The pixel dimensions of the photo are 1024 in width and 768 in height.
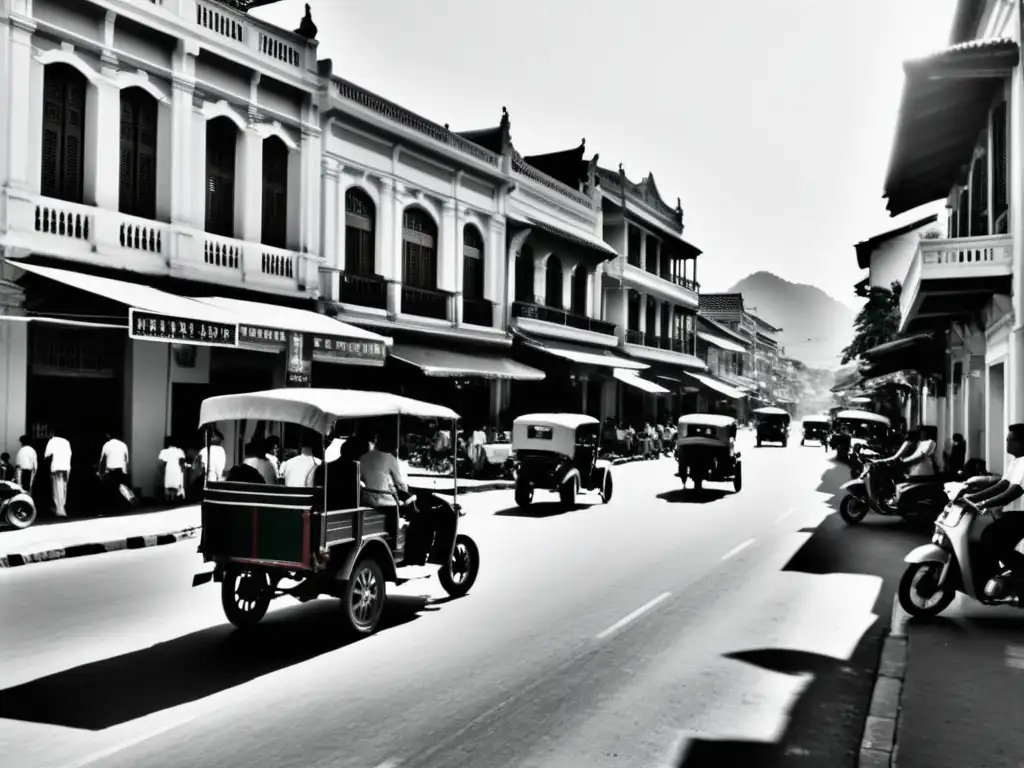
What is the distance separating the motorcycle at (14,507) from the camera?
13.1 m

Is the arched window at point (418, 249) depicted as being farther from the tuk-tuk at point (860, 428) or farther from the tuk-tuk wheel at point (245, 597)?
the tuk-tuk wheel at point (245, 597)

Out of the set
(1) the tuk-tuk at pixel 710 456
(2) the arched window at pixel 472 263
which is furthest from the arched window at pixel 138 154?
(2) the arched window at pixel 472 263

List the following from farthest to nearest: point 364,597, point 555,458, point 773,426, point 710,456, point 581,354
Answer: point 773,426
point 581,354
point 710,456
point 555,458
point 364,597

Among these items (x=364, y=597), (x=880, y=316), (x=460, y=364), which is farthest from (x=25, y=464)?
(x=880, y=316)

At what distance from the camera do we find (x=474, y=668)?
6.71 metres

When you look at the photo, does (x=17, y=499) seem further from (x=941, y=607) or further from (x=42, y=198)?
(x=941, y=607)

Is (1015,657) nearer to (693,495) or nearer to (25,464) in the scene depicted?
(25,464)

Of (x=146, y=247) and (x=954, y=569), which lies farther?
(x=146, y=247)

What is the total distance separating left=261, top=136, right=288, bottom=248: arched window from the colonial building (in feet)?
0.14

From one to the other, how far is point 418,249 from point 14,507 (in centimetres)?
1534

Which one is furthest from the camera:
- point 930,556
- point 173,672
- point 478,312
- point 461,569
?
point 478,312

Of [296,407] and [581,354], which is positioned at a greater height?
[581,354]

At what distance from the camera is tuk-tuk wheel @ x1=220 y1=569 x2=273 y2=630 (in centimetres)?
786

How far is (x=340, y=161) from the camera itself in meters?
22.7
